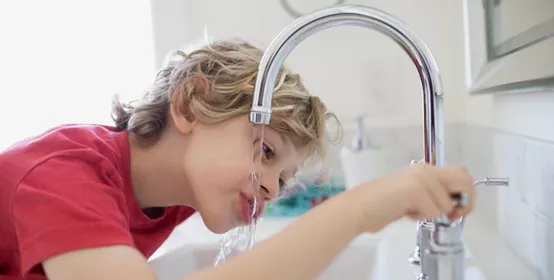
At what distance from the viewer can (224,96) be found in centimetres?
80

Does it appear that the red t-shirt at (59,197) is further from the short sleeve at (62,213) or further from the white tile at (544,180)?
the white tile at (544,180)

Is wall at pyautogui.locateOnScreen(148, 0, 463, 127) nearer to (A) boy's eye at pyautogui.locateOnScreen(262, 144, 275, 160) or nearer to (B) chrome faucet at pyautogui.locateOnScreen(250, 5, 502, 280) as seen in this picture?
(A) boy's eye at pyautogui.locateOnScreen(262, 144, 275, 160)

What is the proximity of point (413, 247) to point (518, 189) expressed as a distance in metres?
0.23

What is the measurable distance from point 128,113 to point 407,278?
51 cm

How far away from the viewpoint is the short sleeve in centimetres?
58

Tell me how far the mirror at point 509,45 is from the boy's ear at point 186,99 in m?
0.43

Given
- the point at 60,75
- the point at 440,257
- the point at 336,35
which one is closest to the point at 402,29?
the point at 440,257

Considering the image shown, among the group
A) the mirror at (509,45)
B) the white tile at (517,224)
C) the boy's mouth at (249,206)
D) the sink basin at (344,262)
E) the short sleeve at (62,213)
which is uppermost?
the mirror at (509,45)

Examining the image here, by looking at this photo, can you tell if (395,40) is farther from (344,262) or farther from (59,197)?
(344,262)

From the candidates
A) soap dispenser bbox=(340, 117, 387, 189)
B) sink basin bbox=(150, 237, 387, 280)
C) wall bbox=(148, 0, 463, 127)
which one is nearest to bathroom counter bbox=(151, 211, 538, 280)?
sink basin bbox=(150, 237, 387, 280)

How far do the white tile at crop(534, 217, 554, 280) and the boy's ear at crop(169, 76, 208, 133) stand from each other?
48cm

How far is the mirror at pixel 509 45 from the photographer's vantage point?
67 centimetres

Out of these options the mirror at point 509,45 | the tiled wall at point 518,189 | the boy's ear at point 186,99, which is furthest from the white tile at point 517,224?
the boy's ear at point 186,99

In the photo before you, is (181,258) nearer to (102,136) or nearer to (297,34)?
(102,136)
